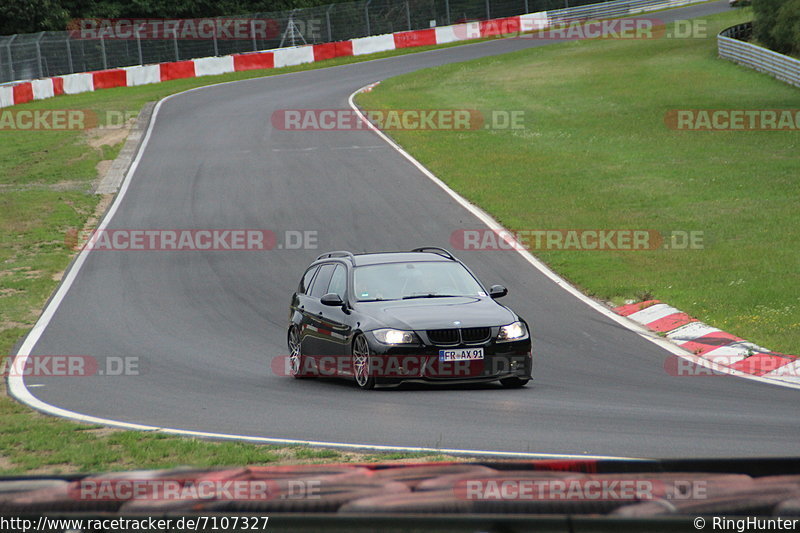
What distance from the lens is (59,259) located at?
69.1 ft

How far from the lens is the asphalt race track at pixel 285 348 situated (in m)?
8.84

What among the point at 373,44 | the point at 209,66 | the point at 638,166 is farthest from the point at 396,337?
the point at 373,44

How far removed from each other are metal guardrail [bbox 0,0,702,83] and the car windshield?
35.1 metres

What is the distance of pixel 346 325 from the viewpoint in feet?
38.9

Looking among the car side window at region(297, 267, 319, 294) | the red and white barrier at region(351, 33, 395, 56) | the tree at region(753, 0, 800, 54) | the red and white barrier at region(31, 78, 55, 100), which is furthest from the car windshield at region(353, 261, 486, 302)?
the red and white barrier at region(351, 33, 395, 56)

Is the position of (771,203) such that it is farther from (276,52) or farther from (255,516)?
(276,52)

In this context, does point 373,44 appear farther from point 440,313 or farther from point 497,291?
point 440,313

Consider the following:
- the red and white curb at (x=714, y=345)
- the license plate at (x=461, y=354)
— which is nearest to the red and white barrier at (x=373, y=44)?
the red and white curb at (x=714, y=345)

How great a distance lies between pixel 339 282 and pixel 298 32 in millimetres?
43551

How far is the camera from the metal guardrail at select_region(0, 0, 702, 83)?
44531mm

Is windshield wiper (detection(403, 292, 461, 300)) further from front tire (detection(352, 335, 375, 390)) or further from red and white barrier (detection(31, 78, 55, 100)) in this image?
red and white barrier (detection(31, 78, 55, 100))

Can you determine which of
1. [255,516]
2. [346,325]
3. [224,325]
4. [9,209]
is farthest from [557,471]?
[9,209]

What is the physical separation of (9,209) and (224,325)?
1231 centimetres
